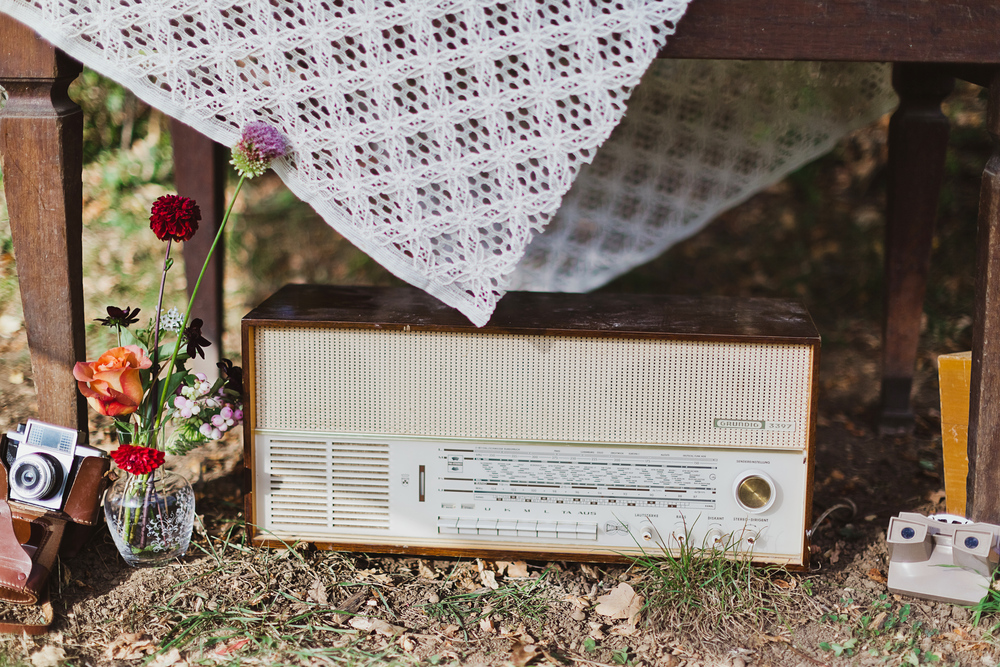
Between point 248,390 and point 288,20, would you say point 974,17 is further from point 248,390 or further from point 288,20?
point 248,390

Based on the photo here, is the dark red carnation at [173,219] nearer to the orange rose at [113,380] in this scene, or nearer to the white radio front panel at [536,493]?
the orange rose at [113,380]

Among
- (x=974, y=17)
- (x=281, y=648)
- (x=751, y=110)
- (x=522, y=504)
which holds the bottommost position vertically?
(x=281, y=648)

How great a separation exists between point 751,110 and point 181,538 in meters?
1.20

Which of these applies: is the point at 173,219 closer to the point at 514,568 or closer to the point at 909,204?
the point at 514,568

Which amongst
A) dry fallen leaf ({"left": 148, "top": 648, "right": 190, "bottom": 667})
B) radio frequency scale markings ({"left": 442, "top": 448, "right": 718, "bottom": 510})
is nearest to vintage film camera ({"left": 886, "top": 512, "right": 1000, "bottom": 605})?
radio frequency scale markings ({"left": 442, "top": 448, "right": 718, "bottom": 510})

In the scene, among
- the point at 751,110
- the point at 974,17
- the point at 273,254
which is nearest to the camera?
the point at 974,17

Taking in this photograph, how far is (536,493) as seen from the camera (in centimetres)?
122

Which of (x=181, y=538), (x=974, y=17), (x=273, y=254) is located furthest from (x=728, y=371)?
(x=273, y=254)

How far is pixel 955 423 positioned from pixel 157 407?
1.15m

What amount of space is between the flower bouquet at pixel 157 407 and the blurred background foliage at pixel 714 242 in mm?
878

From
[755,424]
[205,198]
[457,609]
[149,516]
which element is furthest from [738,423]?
[205,198]

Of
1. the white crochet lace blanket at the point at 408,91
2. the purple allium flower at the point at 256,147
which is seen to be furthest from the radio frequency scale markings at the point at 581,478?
the purple allium flower at the point at 256,147

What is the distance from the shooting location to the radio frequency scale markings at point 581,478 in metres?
1.20

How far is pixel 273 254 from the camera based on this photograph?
8.36 ft
